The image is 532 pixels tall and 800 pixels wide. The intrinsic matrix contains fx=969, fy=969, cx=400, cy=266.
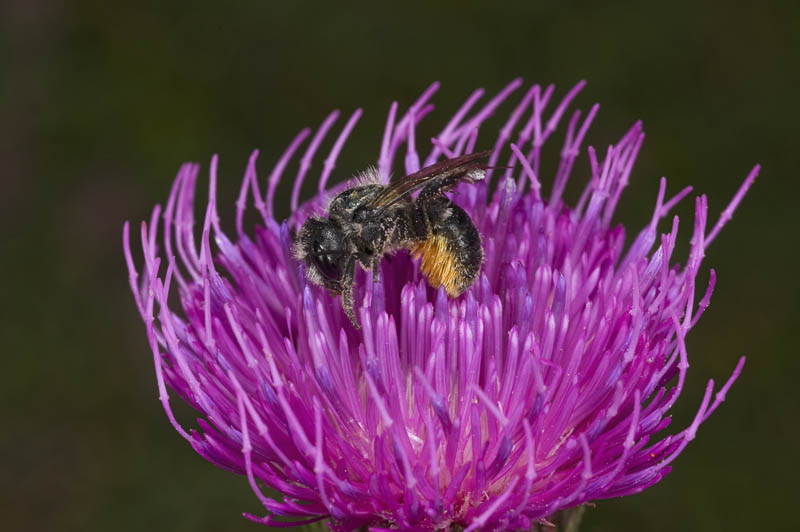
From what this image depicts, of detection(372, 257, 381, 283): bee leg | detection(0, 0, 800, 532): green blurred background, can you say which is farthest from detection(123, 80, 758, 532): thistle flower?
detection(0, 0, 800, 532): green blurred background

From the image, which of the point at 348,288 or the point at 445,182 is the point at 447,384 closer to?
the point at 348,288

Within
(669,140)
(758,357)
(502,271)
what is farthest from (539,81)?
(502,271)

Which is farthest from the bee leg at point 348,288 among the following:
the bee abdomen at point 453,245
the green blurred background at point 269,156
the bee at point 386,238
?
the green blurred background at point 269,156

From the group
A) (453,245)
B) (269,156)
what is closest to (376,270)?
(453,245)

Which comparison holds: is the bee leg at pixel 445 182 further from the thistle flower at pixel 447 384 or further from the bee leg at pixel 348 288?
the bee leg at pixel 348 288

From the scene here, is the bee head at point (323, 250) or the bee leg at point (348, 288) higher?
the bee head at point (323, 250)
